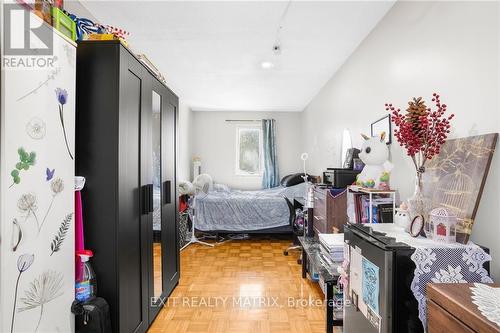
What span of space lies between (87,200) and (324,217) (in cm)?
209

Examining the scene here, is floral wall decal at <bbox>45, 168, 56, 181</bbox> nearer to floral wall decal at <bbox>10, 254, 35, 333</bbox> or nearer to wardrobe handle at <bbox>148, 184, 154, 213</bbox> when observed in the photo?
floral wall decal at <bbox>10, 254, 35, 333</bbox>

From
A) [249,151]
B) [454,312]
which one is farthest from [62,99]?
[249,151]

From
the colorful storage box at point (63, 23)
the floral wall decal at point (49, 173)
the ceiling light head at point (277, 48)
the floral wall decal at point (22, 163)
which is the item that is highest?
the ceiling light head at point (277, 48)

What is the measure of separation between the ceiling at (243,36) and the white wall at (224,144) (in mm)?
2076

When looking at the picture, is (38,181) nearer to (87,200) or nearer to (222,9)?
(87,200)

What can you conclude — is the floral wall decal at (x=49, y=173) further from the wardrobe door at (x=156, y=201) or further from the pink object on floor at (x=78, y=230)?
the wardrobe door at (x=156, y=201)

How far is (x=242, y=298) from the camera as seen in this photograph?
8.11ft

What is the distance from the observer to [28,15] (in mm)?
1053

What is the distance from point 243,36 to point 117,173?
188 cm

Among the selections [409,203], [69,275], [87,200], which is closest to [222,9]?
[87,200]

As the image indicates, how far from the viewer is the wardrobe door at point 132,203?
5.10 feet

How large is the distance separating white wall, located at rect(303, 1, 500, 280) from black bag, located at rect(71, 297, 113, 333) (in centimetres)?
201

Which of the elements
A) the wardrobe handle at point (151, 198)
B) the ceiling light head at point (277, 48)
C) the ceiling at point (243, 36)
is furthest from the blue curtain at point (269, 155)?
the wardrobe handle at point (151, 198)

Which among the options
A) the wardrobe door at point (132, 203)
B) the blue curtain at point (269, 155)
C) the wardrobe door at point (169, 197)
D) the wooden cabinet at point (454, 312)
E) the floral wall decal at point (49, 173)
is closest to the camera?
the wooden cabinet at point (454, 312)
